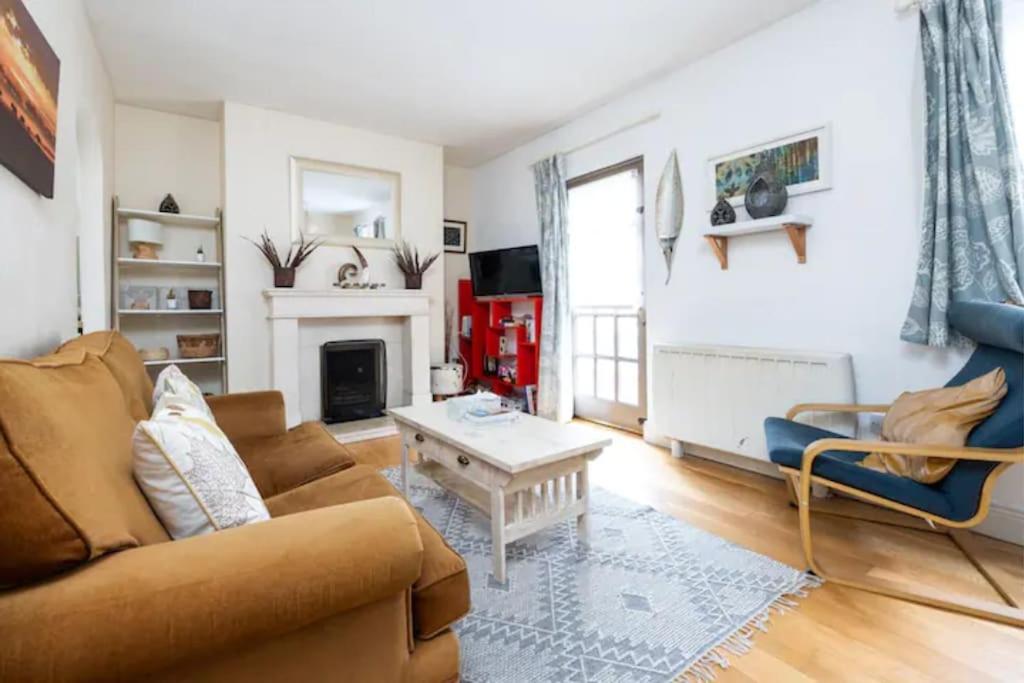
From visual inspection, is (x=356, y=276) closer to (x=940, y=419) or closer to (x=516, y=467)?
(x=516, y=467)

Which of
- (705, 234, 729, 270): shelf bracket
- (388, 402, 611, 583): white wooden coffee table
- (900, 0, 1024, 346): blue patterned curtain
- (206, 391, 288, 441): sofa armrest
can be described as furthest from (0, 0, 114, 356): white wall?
(900, 0, 1024, 346): blue patterned curtain

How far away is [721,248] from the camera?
292 centimetres

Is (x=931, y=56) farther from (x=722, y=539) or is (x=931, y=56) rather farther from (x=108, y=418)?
(x=108, y=418)

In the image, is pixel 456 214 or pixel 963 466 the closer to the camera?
pixel 963 466

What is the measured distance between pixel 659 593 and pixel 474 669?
28.0 inches

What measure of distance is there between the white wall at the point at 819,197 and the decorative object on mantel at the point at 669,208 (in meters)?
0.05

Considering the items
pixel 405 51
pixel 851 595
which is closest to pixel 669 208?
pixel 405 51

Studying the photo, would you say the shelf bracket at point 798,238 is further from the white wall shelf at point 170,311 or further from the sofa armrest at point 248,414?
the white wall shelf at point 170,311

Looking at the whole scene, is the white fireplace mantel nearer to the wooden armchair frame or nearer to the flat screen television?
the flat screen television

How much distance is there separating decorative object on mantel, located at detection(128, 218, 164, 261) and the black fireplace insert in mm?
1351

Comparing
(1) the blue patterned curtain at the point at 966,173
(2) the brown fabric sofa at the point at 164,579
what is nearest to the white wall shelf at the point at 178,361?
(2) the brown fabric sofa at the point at 164,579

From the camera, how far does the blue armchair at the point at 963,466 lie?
1.52 meters

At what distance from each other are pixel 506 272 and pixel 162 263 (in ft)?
8.56

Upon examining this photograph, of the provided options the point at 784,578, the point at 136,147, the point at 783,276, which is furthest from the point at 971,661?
the point at 136,147
